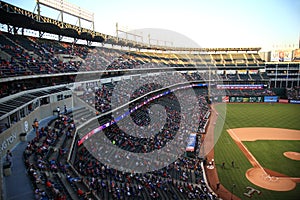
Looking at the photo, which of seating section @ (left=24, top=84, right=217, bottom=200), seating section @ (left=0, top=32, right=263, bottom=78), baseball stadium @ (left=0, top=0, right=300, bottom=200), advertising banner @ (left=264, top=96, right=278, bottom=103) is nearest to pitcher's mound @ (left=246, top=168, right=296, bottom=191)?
baseball stadium @ (left=0, top=0, right=300, bottom=200)

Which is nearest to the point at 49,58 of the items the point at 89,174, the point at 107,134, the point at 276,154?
the point at 107,134

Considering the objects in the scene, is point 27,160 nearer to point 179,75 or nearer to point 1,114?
point 1,114

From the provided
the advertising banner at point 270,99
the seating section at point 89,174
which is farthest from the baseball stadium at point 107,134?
the advertising banner at point 270,99

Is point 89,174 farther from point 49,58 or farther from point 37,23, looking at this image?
point 37,23

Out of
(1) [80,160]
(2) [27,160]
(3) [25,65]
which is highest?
(3) [25,65]

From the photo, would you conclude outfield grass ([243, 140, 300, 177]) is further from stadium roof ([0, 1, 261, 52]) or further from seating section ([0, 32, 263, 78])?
stadium roof ([0, 1, 261, 52])

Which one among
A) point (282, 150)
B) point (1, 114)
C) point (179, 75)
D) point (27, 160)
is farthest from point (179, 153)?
point (179, 75)
